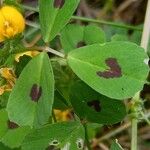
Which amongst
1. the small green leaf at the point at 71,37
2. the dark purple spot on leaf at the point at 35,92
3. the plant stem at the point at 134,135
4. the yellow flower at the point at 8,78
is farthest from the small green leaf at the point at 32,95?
the plant stem at the point at 134,135

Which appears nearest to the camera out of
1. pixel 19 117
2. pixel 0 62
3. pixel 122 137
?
pixel 19 117

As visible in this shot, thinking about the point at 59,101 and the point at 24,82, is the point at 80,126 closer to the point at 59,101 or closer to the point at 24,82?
the point at 59,101

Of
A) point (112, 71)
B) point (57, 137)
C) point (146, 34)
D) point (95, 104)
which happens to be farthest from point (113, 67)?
point (146, 34)

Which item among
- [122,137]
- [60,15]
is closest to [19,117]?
[60,15]

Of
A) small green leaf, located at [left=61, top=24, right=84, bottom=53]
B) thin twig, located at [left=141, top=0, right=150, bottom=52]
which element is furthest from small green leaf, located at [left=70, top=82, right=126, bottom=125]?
thin twig, located at [left=141, top=0, right=150, bottom=52]

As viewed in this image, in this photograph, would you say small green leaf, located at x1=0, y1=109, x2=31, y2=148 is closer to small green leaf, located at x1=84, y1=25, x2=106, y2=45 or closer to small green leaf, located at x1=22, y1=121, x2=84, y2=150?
small green leaf, located at x1=22, y1=121, x2=84, y2=150

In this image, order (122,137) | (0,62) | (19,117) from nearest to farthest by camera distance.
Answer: (19,117) → (0,62) → (122,137)
